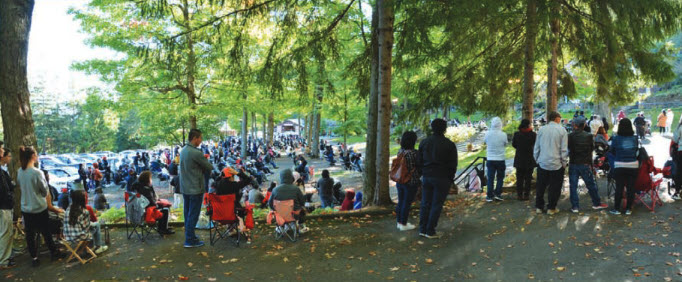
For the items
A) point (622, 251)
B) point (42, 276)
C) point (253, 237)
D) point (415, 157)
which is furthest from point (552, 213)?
point (42, 276)

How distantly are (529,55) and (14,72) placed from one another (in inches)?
356

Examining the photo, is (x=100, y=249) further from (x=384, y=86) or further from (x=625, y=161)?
(x=625, y=161)

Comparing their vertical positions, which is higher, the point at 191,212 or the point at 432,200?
the point at 432,200

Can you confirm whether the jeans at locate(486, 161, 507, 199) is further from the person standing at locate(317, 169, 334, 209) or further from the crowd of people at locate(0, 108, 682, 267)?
the person standing at locate(317, 169, 334, 209)

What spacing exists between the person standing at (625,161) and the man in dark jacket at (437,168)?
272 cm

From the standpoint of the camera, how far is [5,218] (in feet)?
17.4

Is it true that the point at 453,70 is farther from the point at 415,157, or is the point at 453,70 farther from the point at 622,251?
the point at 622,251

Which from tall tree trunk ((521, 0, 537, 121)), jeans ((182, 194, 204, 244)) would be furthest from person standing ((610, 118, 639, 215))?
jeans ((182, 194, 204, 244))

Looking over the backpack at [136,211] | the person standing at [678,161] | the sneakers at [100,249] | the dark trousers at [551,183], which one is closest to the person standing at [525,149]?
the dark trousers at [551,183]

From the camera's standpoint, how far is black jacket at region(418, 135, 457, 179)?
5754 millimetres

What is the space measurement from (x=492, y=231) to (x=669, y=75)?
14.1ft

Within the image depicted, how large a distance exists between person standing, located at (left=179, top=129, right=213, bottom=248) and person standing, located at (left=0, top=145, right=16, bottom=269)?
212 centimetres

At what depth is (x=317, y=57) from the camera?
8438mm

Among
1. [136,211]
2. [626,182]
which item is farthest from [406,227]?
[136,211]
